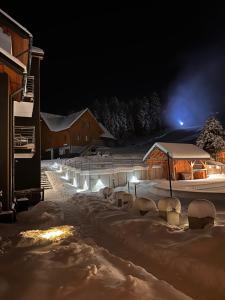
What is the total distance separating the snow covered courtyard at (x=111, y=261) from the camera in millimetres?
→ 4855

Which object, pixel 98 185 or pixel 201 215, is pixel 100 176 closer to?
pixel 98 185

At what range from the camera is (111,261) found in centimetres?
663

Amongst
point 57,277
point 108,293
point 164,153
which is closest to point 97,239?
point 57,277

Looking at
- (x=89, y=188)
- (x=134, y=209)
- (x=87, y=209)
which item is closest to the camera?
(x=134, y=209)

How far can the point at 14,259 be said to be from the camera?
6.54m

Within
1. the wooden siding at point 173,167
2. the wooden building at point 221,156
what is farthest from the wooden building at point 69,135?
the wooden building at point 221,156

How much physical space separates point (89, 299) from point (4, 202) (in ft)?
28.4

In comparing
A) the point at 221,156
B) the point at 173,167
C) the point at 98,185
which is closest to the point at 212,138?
the point at 221,156

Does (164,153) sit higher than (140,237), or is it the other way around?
(164,153)

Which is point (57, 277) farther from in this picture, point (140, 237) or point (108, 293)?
point (140, 237)

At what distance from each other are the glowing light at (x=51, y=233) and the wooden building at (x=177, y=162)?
68.2 ft

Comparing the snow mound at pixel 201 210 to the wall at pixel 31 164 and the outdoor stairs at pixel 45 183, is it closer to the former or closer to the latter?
the wall at pixel 31 164

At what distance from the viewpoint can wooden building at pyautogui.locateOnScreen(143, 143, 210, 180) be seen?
99.8ft

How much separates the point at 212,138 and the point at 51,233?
117 ft
